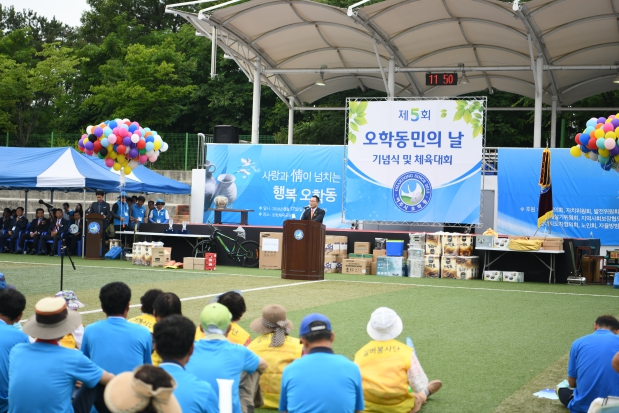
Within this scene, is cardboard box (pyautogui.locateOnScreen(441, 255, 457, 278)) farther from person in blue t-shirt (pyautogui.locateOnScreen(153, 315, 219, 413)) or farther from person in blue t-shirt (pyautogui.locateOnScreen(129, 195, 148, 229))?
person in blue t-shirt (pyautogui.locateOnScreen(153, 315, 219, 413))

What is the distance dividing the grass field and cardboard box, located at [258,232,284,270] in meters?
0.90

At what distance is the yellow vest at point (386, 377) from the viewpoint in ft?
18.9

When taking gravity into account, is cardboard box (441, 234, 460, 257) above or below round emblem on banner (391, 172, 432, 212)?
below

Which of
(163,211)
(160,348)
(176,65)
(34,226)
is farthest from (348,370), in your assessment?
(176,65)

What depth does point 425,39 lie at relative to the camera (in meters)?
25.4

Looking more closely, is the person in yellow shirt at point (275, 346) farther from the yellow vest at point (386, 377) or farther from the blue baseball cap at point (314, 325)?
the blue baseball cap at point (314, 325)

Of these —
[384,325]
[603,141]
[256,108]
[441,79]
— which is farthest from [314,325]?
[256,108]

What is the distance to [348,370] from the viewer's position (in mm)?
4410

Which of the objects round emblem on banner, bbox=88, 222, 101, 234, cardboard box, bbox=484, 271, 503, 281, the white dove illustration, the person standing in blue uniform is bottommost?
cardboard box, bbox=484, 271, 503, 281

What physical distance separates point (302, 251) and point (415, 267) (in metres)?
3.78

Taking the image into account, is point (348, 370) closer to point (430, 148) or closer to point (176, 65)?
point (430, 148)

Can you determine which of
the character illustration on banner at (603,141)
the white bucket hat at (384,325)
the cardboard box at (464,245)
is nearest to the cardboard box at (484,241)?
the cardboard box at (464,245)

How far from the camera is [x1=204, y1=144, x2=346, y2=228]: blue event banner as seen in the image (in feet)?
79.5

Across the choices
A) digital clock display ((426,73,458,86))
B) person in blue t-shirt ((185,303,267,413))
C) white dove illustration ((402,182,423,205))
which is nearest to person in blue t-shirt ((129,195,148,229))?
white dove illustration ((402,182,423,205))
